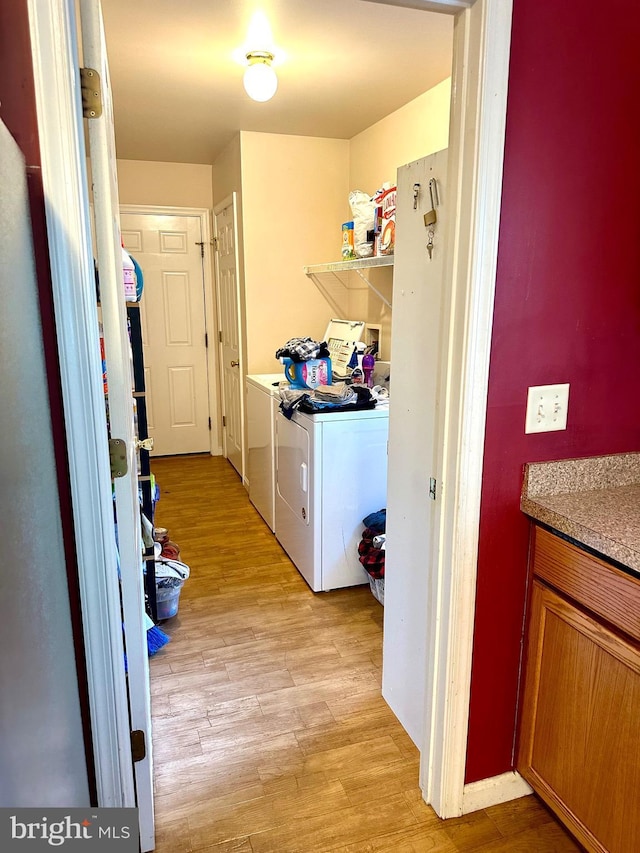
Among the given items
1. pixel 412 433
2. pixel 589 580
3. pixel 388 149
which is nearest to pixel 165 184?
pixel 388 149

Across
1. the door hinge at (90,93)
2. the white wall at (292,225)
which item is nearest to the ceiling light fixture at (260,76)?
the white wall at (292,225)

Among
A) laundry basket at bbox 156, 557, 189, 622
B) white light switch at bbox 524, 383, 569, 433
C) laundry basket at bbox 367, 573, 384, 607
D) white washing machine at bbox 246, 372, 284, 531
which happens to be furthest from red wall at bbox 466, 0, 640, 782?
white washing machine at bbox 246, 372, 284, 531

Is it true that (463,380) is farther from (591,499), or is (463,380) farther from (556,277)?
(591,499)

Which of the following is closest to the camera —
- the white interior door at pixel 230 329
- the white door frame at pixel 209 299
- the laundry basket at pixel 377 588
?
the laundry basket at pixel 377 588

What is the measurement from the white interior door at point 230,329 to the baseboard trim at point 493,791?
2.93 metres

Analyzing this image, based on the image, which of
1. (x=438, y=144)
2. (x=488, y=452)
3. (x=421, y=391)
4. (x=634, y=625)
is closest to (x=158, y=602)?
(x=421, y=391)

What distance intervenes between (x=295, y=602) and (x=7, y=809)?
1.84m

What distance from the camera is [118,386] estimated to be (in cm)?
126

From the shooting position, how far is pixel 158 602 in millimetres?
2447

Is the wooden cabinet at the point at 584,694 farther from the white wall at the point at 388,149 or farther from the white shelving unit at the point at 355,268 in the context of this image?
the white wall at the point at 388,149

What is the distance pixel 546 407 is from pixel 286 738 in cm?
135

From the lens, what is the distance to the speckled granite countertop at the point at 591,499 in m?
1.21

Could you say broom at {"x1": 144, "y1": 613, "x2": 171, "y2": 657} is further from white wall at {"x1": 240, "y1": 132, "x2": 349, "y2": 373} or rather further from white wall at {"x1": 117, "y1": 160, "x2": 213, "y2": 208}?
white wall at {"x1": 117, "y1": 160, "x2": 213, "y2": 208}

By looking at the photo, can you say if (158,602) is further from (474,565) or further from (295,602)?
(474,565)
